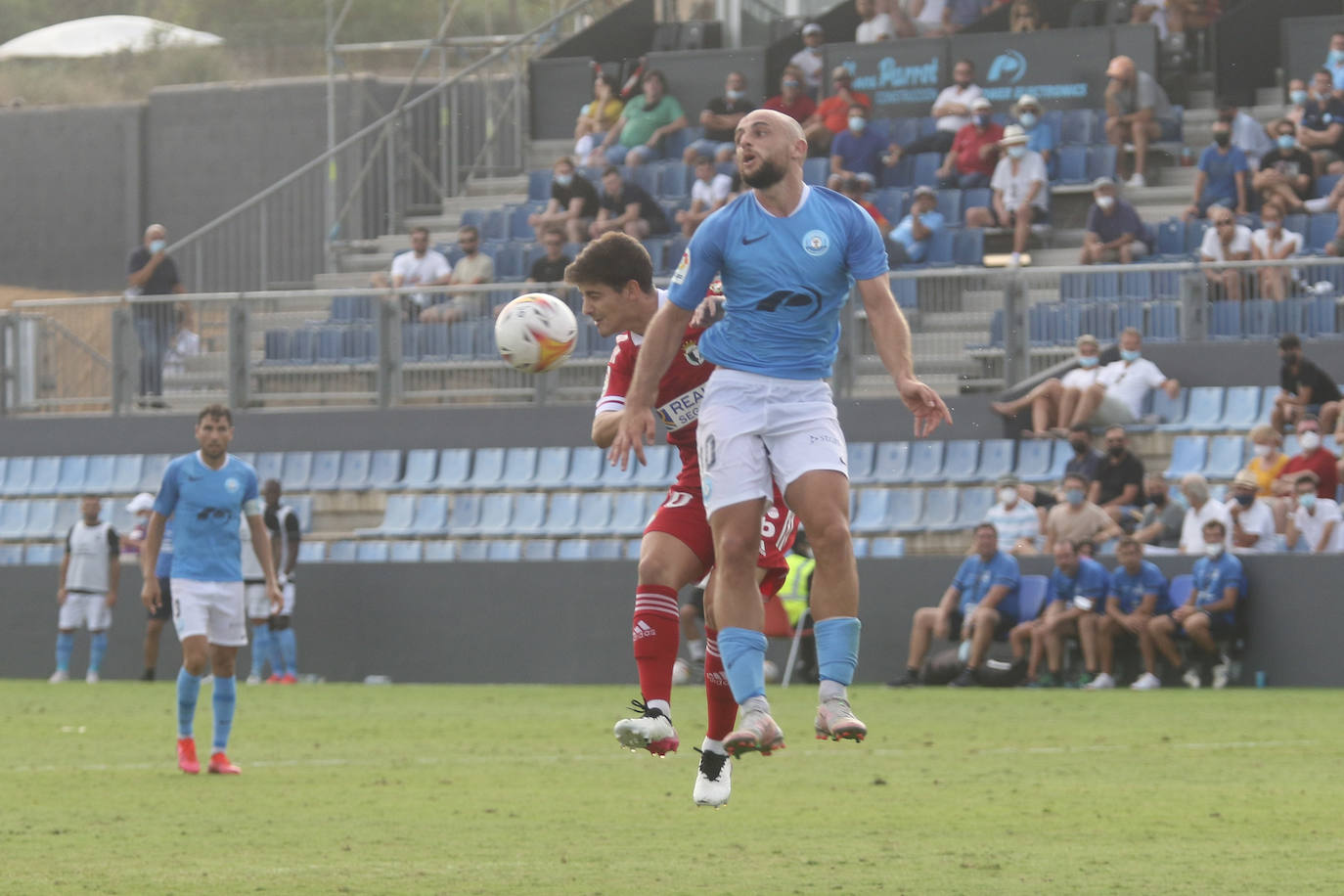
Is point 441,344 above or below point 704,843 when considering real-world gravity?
above

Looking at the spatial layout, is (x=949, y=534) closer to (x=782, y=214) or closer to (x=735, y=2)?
(x=735, y=2)

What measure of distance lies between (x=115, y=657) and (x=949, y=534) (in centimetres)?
978

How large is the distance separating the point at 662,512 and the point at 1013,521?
12.1 m

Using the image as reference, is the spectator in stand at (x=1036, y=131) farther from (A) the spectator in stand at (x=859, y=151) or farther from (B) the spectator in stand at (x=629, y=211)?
(B) the spectator in stand at (x=629, y=211)

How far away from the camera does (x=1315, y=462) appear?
18.7 metres

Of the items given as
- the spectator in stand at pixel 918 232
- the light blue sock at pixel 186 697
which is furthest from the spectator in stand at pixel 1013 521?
the light blue sock at pixel 186 697

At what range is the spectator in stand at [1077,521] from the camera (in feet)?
63.4

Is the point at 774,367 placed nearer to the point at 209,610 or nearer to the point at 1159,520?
the point at 209,610

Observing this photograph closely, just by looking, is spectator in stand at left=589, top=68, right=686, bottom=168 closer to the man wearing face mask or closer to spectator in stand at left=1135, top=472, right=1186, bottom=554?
the man wearing face mask

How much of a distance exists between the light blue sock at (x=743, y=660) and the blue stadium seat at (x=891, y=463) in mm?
14092

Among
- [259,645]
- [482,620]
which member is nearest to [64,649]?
[259,645]

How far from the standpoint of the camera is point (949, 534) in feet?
68.9

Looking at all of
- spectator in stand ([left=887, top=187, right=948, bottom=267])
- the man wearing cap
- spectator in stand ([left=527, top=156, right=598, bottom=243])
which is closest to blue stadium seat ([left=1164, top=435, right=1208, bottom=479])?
the man wearing cap

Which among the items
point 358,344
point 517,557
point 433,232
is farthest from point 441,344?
point 433,232
